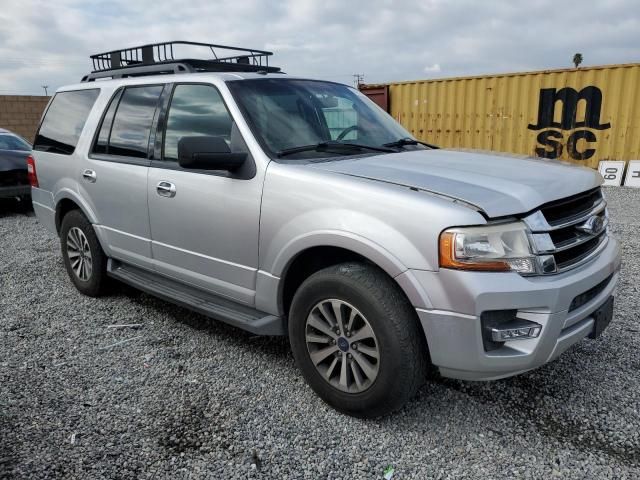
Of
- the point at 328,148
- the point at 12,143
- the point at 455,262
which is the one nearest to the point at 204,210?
the point at 328,148

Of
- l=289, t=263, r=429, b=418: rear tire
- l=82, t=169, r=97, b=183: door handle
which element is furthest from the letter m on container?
l=289, t=263, r=429, b=418: rear tire

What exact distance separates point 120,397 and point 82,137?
238cm

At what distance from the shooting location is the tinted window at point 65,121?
4.35 meters

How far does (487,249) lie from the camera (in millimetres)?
2160

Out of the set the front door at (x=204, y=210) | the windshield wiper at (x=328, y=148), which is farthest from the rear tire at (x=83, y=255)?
the windshield wiper at (x=328, y=148)

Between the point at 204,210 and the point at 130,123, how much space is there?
1.26m

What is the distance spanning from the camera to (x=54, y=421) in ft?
8.85

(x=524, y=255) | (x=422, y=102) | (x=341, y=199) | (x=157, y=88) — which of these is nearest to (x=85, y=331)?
(x=157, y=88)

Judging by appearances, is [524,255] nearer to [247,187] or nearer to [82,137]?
[247,187]

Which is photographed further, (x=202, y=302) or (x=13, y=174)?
(x=13, y=174)

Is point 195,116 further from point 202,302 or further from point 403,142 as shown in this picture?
point 403,142

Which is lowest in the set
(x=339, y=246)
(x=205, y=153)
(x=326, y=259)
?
(x=326, y=259)

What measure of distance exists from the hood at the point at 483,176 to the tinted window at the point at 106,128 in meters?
2.15

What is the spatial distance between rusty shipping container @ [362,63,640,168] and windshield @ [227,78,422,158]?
8.46 metres
